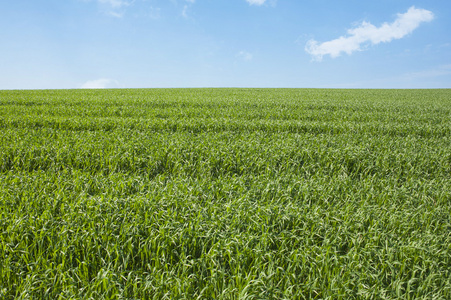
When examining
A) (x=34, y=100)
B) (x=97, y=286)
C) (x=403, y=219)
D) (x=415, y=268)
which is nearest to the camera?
(x=97, y=286)

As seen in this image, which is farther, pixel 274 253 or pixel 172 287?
pixel 274 253

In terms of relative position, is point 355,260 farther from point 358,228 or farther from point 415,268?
point 358,228

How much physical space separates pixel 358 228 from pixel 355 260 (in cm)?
95

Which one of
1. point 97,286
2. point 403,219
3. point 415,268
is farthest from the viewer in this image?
point 403,219

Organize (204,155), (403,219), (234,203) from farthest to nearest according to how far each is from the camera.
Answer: (204,155) → (234,203) → (403,219)

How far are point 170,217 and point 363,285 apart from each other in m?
2.48

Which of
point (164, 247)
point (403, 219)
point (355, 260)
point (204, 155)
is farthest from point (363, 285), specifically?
point (204, 155)

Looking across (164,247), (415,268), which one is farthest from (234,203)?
→ (415,268)

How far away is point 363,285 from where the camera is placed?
2.75 metres

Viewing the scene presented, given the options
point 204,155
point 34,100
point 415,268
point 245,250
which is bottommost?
point 415,268

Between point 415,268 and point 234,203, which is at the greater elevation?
point 234,203

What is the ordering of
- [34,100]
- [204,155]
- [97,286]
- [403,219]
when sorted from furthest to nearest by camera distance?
[34,100] < [204,155] < [403,219] < [97,286]

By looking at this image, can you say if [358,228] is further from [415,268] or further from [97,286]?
[97,286]

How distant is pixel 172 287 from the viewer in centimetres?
273
